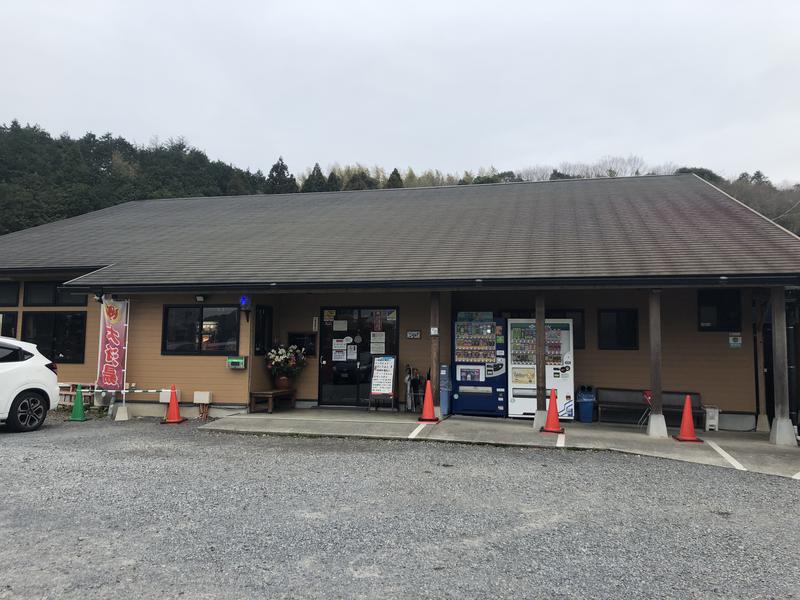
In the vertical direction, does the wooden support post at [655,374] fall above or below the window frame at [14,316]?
below

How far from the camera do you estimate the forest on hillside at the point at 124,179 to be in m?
27.3

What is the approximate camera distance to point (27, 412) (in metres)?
8.96

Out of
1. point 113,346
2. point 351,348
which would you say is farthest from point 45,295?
point 351,348

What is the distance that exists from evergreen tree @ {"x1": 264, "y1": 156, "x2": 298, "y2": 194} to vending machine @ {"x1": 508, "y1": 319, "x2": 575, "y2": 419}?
36112 millimetres

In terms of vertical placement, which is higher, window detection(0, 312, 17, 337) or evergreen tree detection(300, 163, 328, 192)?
evergreen tree detection(300, 163, 328, 192)

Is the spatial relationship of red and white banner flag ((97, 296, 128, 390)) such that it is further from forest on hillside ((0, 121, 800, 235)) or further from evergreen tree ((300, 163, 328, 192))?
evergreen tree ((300, 163, 328, 192))

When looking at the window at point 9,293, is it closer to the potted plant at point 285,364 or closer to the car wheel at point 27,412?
the car wheel at point 27,412

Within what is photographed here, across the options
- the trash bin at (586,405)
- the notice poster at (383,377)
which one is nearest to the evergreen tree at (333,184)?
the notice poster at (383,377)

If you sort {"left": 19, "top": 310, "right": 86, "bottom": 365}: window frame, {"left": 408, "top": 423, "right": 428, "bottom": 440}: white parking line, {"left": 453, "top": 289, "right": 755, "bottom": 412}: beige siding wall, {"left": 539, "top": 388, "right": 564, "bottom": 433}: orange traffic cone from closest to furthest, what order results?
1. {"left": 408, "top": 423, "right": 428, "bottom": 440}: white parking line
2. {"left": 539, "top": 388, "right": 564, "bottom": 433}: orange traffic cone
3. {"left": 453, "top": 289, "right": 755, "bottom": 412}: beige siding wall
4. {"left": 19, "top": 310, "right": 86, "bottom": 365}: window frame

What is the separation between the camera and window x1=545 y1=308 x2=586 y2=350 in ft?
33.9

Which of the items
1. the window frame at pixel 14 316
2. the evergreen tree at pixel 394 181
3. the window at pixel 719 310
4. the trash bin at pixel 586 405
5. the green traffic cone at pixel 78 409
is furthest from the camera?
the evergreen tree at pixel 394 181

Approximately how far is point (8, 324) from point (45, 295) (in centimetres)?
112

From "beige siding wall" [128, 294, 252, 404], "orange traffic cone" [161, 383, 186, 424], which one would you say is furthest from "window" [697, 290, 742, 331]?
"orange traffic cone" [161, 383, 186, 424]

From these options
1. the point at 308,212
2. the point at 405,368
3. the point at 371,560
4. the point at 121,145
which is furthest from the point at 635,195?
the point at 121,145
